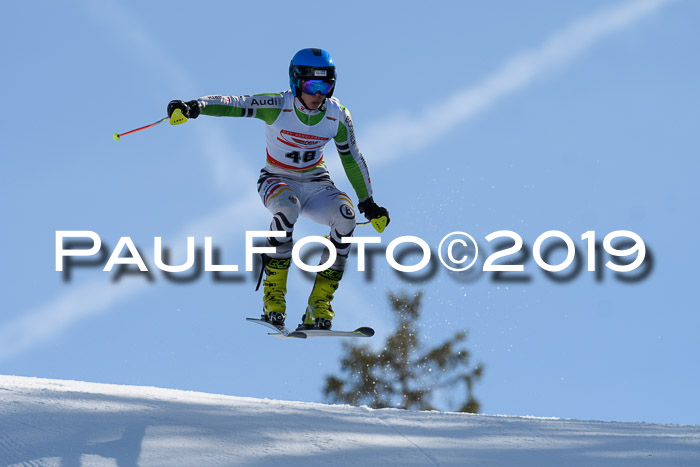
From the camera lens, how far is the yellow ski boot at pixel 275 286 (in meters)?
8.74

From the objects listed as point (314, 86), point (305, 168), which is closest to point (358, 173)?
point (305, 168)

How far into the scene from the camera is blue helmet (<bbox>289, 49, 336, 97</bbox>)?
8.30 meters

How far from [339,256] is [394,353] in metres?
13.2

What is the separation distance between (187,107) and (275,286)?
6.50 feet

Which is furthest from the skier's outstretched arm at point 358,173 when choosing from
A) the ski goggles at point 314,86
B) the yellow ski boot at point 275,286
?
the yellow ski boot at point 275,286

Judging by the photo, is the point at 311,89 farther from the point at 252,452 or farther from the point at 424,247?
the point at 252,452

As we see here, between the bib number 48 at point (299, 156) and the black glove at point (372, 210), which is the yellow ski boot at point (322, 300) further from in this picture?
the bib number 48 at point (299, 156)

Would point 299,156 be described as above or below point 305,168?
above

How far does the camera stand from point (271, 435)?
6484 millimetres

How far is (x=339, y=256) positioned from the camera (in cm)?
902

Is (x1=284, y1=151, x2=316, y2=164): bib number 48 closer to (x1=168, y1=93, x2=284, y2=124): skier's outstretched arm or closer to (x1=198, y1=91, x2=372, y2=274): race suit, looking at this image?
(x1=198, y1=91, x2=372, y2=274): race suit

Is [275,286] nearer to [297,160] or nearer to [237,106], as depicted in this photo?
[297,160]

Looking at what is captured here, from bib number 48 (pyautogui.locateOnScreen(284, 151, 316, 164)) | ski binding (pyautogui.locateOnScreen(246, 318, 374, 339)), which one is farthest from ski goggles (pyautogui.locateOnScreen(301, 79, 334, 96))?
ski binding (pyautogui.locateOnScreen(246, 318, 374, 339))

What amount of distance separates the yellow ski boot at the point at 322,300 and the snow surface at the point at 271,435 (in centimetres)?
115
